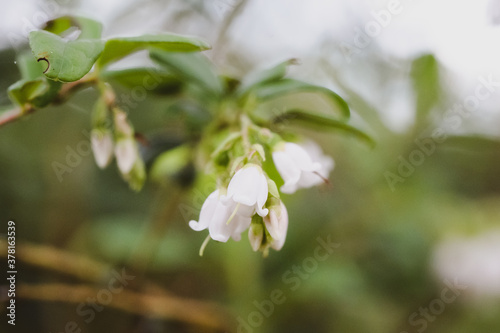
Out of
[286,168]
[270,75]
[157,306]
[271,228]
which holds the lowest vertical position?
[271,228]

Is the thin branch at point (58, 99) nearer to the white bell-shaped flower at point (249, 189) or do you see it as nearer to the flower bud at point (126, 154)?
the flower bud at point (126, 154)

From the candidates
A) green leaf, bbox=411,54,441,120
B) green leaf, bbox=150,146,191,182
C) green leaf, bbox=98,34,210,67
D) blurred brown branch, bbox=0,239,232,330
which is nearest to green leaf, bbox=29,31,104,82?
green leaf, bbox=98,34,210,67

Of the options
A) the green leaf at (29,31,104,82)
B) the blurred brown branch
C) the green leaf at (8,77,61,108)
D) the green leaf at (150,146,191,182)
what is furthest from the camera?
the blurred brown branch

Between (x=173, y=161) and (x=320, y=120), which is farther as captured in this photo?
(x=173, y=161)

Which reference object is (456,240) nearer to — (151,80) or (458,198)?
(458,198)

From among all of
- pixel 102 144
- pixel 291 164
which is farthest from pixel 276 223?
pixel 102 144

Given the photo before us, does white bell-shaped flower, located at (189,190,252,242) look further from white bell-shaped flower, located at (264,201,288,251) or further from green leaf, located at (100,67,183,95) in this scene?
green leaf, located at (100,67,183,95)

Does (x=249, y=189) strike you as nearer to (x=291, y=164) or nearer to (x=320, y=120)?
(x=291, y=164)
